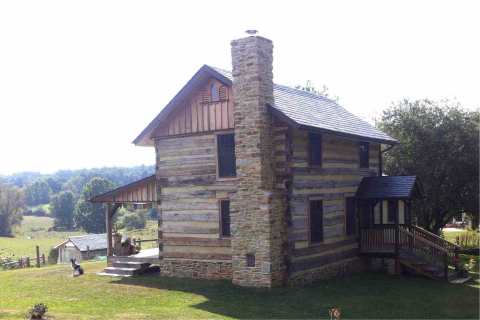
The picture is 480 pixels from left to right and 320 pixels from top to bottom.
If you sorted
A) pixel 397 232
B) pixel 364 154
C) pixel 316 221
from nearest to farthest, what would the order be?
pixel 316 221
pixel 397 232
pixel 364 154

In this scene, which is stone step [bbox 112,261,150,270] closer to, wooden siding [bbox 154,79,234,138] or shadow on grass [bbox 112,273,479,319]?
shadow on grass [bbox 112,273,479,319]

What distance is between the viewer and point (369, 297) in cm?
1881

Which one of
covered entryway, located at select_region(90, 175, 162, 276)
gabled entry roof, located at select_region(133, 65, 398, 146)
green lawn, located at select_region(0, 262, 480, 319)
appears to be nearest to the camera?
green lawn, located at select_region(0, 262, 480, 319)

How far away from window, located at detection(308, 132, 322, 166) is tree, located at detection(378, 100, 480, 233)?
14.1 meters

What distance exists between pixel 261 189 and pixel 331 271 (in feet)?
18.0

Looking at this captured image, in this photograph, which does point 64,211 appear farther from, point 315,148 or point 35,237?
point 315,148

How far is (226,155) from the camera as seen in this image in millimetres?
21594

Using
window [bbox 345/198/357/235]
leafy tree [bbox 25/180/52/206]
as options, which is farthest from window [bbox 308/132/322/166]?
leafy tree [bbox 25/180/52/206]

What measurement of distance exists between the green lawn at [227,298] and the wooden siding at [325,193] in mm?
1160

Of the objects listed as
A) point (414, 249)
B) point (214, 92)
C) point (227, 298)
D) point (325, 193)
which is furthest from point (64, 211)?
point (227, 298)

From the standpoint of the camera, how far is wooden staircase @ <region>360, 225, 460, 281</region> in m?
22.5

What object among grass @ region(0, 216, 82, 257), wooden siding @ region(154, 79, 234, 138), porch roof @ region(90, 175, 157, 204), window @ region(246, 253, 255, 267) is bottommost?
grass @ region(0, 216, 82, 257)

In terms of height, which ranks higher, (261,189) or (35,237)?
(261,189)

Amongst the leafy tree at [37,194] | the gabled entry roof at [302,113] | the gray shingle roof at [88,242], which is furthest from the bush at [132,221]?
the leafy tree at [37,194]
